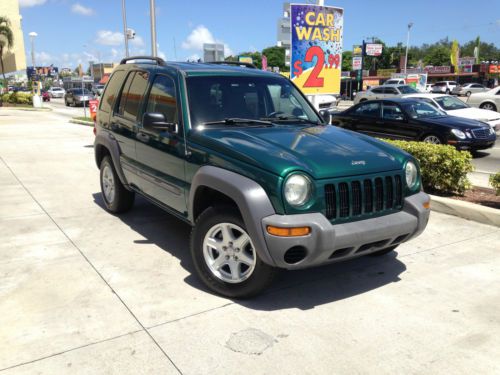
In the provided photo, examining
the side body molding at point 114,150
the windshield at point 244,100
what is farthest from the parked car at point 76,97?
the windshield at point 244,100

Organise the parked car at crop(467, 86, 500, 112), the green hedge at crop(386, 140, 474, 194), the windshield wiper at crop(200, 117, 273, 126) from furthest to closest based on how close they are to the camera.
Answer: the parked car at crop(467, 86, 500, 112)
the green hedge at crop(386, 140, 474, 194)
the windshield wiper at crop(200, 117, 273, 126)

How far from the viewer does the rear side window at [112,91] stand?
5.67m

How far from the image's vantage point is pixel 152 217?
235 inches

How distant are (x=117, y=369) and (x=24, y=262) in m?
2.19

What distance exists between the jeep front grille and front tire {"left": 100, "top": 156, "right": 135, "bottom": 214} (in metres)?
3.27

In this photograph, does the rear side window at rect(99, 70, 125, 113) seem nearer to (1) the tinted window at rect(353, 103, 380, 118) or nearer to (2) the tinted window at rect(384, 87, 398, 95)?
(1) the tinted window at rect(353, 103, 380, 118)

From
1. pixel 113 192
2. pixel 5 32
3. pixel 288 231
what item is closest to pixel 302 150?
pixel 288 231

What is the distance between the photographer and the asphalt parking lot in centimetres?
290

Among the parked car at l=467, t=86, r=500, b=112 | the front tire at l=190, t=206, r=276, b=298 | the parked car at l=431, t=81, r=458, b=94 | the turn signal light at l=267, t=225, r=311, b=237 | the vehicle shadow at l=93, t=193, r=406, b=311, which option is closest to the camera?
the turn signal light at l=267, t=225, r=311, b=237

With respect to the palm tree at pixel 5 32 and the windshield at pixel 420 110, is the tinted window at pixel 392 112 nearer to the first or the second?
the windshield at pixel 420 110

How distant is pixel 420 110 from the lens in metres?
11.2

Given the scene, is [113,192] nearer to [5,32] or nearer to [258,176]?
[258,176]

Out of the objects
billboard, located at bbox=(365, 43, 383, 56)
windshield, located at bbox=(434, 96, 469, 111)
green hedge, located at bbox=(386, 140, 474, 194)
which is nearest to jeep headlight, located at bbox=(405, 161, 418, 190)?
green hedge, located at bbox=(386, 140, 474, 194)

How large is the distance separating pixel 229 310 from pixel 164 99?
218cm
